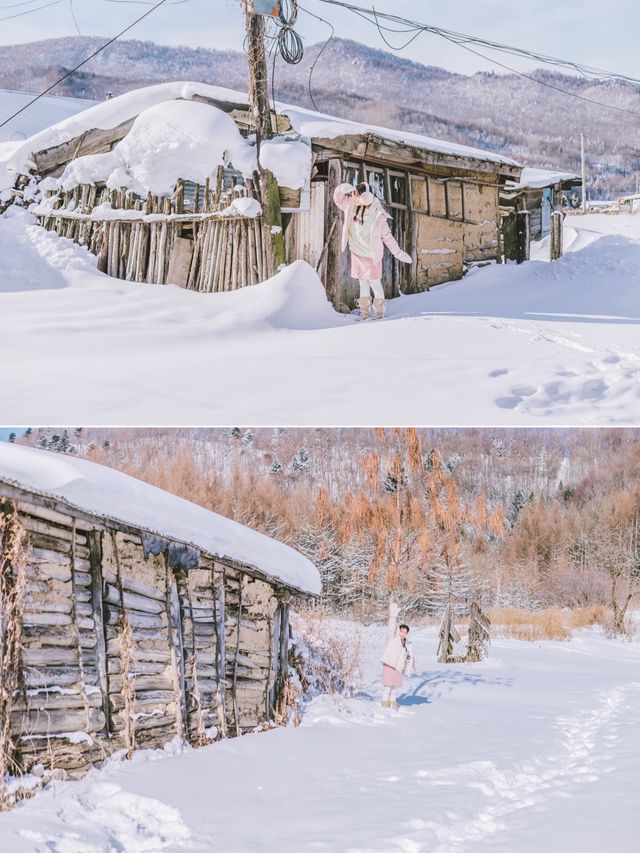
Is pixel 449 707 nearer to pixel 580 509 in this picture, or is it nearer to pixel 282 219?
pixel 282 219

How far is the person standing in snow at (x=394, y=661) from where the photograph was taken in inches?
331

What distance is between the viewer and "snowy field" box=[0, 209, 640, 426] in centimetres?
713

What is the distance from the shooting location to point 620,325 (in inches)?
392

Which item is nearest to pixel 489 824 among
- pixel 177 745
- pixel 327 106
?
pixel 177 745

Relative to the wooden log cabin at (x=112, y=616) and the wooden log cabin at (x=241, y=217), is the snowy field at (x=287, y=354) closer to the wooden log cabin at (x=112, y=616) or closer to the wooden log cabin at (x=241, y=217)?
the wooden log cabin at (x=241, y=217)

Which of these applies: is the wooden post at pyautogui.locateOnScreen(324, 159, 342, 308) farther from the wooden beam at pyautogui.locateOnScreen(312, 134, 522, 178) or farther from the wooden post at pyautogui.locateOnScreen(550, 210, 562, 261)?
the wooden post at pyautogui.locateOnScreen(550, 210, 562, 261)

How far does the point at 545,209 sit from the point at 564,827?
20.1m

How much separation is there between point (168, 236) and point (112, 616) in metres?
6.04

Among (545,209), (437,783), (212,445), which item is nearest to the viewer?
(437,783)

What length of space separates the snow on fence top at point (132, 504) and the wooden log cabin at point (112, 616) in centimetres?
1

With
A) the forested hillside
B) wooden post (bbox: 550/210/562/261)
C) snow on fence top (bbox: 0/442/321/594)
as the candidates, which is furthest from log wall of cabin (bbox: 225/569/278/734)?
the forested hillside

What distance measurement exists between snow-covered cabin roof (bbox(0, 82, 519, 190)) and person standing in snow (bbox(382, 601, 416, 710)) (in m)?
5.33

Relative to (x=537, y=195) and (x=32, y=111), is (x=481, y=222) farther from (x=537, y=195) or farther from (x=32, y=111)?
(x=32, y=111)

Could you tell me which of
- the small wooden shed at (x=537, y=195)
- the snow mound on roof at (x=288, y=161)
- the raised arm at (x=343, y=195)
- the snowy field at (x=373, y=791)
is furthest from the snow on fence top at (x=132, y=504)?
the small wooden shed at (x=537, y=195)
